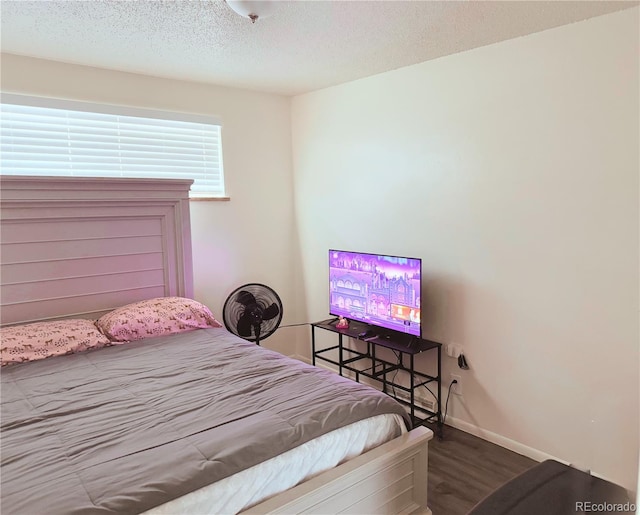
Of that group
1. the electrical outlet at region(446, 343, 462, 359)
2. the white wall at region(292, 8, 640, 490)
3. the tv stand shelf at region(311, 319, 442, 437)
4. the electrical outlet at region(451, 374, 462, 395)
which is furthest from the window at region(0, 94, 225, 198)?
the electrical outlet at region(451, 374, 462, 395)

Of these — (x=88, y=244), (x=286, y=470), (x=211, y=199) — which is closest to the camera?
(x=286, y=470)

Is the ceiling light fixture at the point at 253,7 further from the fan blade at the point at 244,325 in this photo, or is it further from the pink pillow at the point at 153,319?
the fan blade at the point at 244,325

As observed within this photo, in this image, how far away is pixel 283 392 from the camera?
212 centimetres

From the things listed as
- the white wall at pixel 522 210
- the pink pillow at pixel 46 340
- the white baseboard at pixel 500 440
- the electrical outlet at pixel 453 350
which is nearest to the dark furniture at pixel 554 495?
the white wall at pixel 522 210

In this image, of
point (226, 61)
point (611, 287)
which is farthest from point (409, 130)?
point (611, 287)

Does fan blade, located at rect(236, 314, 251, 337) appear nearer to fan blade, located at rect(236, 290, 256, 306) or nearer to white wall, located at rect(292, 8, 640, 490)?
fan blade, located at rect(236, 290, 256, 306)

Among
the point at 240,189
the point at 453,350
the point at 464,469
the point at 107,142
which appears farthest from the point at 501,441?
the point at 107,142

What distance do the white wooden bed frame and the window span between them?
1.09 ft

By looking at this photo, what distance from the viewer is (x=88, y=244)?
3133 millimetres

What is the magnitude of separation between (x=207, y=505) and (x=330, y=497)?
18.9 inches

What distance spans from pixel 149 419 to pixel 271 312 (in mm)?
1890

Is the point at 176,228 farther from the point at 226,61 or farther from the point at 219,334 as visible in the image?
the point at 226,61

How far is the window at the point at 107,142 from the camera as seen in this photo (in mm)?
3092

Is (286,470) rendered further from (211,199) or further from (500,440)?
(211,199)
